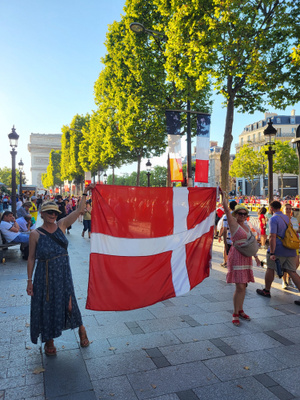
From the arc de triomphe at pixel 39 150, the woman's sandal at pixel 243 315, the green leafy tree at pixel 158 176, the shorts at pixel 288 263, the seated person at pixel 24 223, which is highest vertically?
the arc de triomphe at pixel 39 150

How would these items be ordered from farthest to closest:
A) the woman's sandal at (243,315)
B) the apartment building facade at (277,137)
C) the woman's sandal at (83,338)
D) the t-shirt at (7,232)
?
the apartment building facade at (277,137) < the t-shirt at (7,232) < the woman's sandal at (243,315) < the woman's sandal at (83,338)

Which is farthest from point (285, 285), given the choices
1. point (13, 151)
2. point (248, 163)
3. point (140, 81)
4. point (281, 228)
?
point (248, 163)

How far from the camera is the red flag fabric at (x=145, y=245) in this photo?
401 cm

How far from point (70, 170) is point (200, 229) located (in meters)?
50.0

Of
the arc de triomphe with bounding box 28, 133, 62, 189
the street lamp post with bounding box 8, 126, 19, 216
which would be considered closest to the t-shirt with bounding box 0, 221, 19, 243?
the street lamp post with bounding box 8, 126, 19, 216

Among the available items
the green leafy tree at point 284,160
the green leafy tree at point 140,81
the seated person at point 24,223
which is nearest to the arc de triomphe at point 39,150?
the green leafy tree at point 284,160

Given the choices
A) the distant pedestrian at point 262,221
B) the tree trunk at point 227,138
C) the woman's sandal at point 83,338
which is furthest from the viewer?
the tree trunk at point 227,138

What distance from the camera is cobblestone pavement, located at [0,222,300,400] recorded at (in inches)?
128

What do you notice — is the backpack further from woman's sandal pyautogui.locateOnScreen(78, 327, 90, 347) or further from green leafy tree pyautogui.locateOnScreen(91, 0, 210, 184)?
green leafy tree pyautogui.locateOnScreen(91, 0, 210, 184)

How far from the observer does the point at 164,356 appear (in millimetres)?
3920

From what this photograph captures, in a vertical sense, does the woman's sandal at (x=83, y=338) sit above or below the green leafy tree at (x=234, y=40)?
below

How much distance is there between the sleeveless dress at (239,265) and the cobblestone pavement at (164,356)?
26.6 inches

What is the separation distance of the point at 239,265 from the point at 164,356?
5.89 ft

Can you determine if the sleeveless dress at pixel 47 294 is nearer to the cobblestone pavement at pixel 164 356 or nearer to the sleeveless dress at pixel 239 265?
the cobblestone pavement at pixel 164 356
